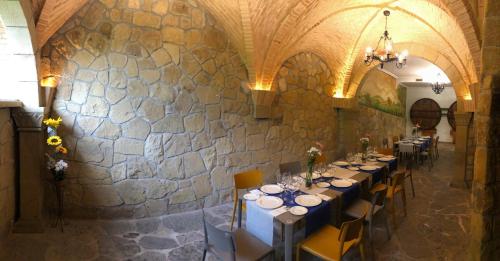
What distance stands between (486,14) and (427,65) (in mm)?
7390

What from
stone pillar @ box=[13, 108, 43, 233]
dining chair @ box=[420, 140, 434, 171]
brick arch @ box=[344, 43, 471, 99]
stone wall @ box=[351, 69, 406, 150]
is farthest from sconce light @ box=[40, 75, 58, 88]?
dining chair @ box=[420, 140, 434, 171]

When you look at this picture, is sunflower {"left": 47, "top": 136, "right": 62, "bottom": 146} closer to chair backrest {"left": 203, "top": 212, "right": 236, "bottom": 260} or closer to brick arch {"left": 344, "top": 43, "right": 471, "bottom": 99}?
chair backrest {"left": 203, "top": 212, "right": 236, "bottom": 260}

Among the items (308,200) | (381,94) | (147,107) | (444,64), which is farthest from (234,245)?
(381,94)

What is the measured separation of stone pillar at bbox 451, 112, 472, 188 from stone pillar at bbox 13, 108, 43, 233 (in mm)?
7220

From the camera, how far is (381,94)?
8.79m

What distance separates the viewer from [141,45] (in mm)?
3332

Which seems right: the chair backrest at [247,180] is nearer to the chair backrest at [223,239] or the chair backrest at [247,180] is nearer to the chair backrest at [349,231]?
the chair backrest at [223,239]

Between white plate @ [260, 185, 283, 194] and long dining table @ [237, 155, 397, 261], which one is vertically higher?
white plate @ [260, 185, 283, 194]

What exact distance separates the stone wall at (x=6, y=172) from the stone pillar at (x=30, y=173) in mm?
75

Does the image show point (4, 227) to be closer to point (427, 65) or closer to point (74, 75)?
point (74, 75)

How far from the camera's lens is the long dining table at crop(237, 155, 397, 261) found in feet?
6.89

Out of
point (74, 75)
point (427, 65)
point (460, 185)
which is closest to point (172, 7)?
point (74, 75)

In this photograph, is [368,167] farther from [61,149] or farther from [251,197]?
[61,149]

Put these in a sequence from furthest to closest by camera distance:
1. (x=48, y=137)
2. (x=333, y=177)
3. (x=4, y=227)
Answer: (x=333, y=177), (x=48, y=137), (x=4, y=227)
